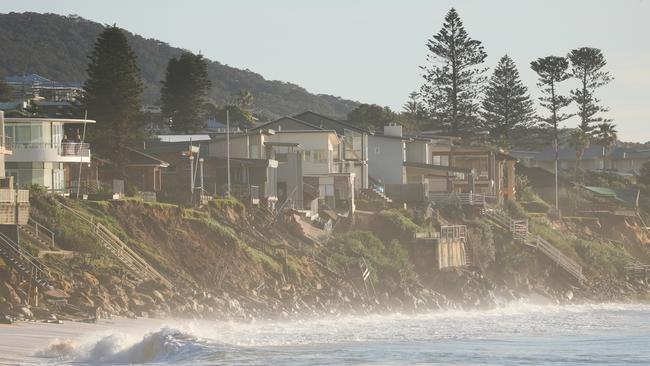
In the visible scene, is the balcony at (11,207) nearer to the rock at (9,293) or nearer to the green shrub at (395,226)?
the rock at (9,293)

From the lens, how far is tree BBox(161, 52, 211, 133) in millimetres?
82688

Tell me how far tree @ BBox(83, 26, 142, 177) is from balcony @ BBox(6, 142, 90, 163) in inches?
241

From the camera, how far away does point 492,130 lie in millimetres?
106062

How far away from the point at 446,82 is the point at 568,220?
2229 centimetres

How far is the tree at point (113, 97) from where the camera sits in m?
57.0

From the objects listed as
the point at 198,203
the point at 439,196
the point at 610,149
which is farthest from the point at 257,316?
the point at 610,149

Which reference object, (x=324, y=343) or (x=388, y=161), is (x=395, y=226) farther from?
(x=324, y=343)

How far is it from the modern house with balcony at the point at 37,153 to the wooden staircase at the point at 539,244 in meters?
24.0

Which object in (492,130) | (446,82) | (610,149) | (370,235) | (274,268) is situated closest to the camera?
(274,268)

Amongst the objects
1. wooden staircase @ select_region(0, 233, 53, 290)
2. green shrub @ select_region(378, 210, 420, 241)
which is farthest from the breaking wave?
green shrub @ select_region(378, 210, 420, 241)

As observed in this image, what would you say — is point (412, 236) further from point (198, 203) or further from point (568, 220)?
point (568, 220)

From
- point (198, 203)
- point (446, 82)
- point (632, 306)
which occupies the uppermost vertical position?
point (446, 82)

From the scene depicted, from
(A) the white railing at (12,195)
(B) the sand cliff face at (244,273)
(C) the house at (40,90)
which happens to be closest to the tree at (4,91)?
(C) the house at (40,90)

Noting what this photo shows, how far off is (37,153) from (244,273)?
29.1 ft
